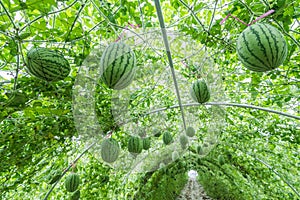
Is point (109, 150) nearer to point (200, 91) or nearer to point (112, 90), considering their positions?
point (112, 90)

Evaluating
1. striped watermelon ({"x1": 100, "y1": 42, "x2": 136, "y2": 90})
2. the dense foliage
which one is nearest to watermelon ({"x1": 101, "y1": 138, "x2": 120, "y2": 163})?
the dense foliage

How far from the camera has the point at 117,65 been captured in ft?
3.73

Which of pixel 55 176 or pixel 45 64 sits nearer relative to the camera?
pixel 45 64

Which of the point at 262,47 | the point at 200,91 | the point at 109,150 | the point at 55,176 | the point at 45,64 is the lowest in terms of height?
the point at 55,176

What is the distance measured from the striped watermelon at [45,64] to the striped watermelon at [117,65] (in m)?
0.33

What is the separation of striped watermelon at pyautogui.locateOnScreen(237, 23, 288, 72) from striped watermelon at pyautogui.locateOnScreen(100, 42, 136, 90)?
22.4 inches

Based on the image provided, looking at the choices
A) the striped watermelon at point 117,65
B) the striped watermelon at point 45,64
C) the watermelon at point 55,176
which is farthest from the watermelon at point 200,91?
the watermelon at point 55,176

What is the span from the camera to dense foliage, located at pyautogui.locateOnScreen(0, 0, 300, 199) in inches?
68.4

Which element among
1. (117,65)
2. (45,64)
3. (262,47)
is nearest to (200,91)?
(262,47)

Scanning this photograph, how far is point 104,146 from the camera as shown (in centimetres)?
234

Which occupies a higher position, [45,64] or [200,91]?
[45,64]

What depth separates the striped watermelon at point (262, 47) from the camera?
1.10m

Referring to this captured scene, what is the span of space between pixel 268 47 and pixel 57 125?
226 centimetres

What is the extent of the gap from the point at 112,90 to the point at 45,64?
1.57 metres
